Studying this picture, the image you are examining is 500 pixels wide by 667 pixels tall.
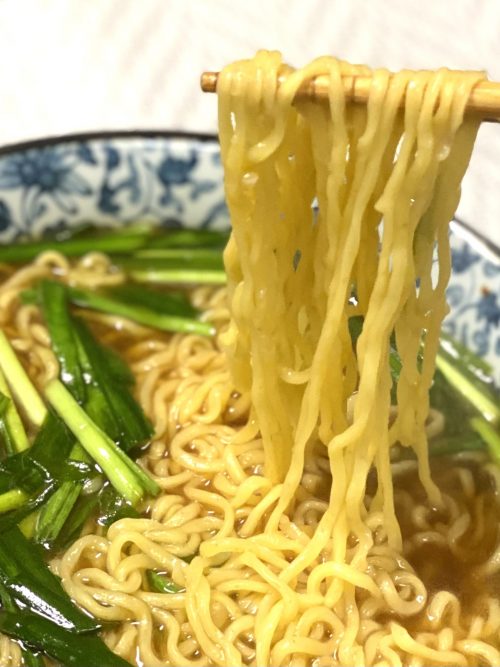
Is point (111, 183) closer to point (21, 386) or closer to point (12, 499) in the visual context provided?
point (21, 386)

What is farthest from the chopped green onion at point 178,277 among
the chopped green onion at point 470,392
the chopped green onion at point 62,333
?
the chopped green onion at point 470,392

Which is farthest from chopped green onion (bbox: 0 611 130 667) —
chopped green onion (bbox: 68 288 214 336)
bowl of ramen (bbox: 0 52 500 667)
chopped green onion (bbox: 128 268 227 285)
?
chopped green onion (bbox: 128 268 227 285)

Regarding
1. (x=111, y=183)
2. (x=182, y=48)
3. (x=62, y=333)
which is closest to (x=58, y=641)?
(x=62, y=333)

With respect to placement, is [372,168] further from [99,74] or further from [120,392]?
[99,74]

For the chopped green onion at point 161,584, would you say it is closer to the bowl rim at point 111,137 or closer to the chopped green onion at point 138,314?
the chopped green onion at point 138,314

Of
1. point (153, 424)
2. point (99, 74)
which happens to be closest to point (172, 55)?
point (99, 74)

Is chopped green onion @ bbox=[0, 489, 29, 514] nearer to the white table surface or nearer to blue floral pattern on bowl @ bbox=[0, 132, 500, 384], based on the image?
blue floral pattern on bowl @ bbox=[0, 132, 500, 384]
